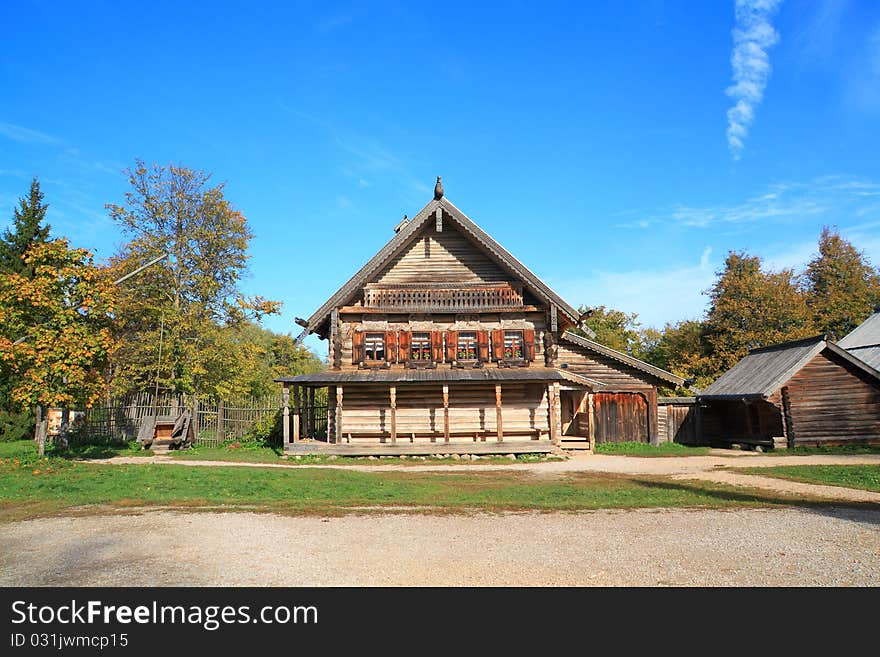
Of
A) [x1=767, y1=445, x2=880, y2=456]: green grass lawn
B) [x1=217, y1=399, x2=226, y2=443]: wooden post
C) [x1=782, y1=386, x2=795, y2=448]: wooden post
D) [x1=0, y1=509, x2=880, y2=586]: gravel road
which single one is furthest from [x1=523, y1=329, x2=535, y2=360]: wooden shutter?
[x1=217, y1=399, x2=226, y2=443]: wooden post

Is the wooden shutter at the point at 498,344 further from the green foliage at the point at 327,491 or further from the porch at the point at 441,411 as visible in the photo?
the green foliage at the point at 327,491

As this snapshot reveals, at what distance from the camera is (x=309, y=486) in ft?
47.7

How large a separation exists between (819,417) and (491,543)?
80.7 ft

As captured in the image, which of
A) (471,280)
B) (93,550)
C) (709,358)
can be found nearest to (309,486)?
(93,550)

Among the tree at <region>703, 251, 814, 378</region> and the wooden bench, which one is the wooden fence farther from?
the tree at <region>703, 251, 814, 378</region>

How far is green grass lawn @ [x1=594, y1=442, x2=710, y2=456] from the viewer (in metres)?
25.6

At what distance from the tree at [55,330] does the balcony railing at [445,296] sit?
10.7 metres

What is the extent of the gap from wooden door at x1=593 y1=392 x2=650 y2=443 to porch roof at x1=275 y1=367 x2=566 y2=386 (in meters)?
6.02

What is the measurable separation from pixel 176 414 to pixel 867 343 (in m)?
43.8

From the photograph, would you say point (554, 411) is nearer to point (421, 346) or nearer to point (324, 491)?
point (421, 346)

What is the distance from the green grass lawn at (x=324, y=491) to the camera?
11875 millimetres

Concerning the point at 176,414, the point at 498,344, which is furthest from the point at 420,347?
the point at 176,414

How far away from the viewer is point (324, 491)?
13.8 metres
